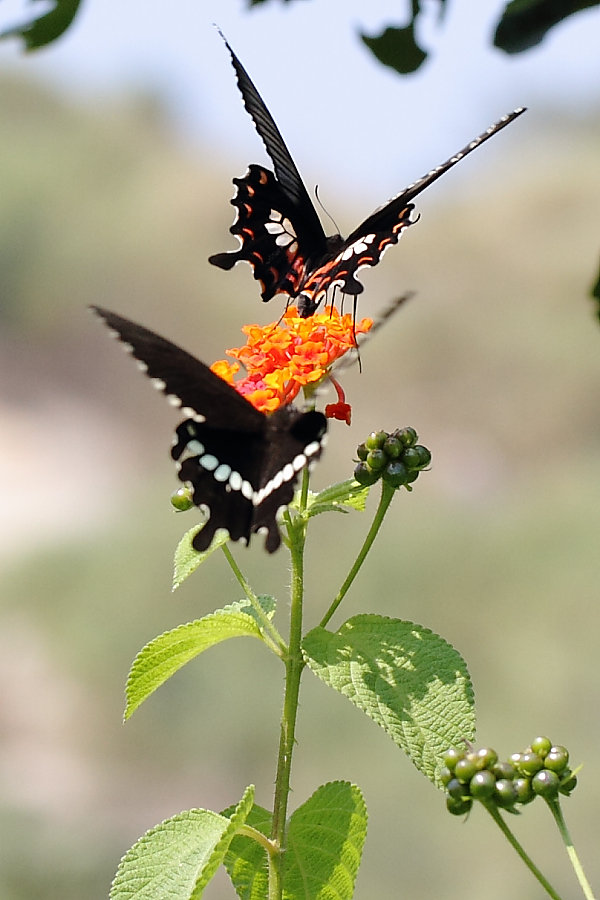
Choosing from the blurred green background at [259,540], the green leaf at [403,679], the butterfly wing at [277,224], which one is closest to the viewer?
the green leaf at [403,679]

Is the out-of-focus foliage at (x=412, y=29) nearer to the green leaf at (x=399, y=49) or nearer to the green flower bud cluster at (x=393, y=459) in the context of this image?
the green leaf at (x=399, y=49)

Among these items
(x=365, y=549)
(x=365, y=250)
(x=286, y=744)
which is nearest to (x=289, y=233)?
(x=365, y=250)

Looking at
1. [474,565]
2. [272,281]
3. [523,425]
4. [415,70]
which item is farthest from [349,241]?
[523,425]

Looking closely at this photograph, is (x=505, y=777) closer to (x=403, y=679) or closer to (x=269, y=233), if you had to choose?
(x=403, y=679)

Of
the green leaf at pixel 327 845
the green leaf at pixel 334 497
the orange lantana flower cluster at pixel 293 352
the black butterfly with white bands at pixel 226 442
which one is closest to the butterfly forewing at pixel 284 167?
the orange lantana flower cluster at pixel 293 352

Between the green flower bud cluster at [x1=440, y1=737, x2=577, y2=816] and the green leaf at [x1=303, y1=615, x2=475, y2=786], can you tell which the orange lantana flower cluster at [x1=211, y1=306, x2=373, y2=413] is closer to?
the green leaf at [x1=303, y1=615, x2=475, y2=786]

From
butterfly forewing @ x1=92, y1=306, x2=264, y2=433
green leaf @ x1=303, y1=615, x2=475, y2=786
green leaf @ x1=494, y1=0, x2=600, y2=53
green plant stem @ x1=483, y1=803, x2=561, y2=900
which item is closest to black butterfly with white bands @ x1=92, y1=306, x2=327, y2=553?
butterfly forewing @ x1=92, y1=306, x2=264, y2=433
